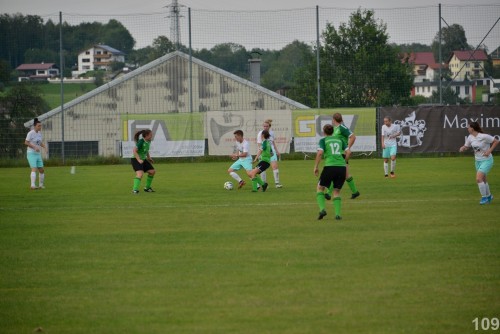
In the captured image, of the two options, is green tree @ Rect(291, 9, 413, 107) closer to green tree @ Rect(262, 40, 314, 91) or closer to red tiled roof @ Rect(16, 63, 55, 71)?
green tree @ Rect(262, 40, 314, 91)

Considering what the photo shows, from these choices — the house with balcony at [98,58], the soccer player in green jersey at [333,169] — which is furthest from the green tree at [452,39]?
the soccer player in green jersey at [333,169]

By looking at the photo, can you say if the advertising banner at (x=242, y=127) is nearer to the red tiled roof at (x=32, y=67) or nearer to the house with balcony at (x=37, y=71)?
the house with balcony at (x=37, y=71)

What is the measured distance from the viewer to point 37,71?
4853 centimetres

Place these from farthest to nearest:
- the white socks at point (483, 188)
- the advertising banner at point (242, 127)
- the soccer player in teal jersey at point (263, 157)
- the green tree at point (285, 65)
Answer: the green tree at point (285, 65) < the advertising banner at point (242, 127) < the soccer player in teal jersey at point (263, 157) < the white socks at point (483, 188)

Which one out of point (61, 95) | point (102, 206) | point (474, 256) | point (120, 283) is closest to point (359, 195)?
point (102, 206)

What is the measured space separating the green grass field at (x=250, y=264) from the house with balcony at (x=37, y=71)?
2469cm

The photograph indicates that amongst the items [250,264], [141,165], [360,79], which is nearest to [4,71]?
[360,79]

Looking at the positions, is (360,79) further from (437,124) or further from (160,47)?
(160,47)

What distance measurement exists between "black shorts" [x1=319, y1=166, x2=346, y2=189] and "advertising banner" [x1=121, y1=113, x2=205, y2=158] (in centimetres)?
2520

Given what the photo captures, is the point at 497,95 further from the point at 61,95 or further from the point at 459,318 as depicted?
the point at 459,318

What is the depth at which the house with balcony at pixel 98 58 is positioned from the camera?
4922cm

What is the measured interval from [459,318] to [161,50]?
160 feet

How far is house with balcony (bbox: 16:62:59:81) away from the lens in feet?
148

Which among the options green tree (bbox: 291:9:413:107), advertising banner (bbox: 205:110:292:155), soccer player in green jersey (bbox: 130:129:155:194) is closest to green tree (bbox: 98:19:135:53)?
advertising banner (bbox: 205:110:292:155)
